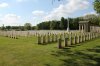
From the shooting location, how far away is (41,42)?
66.9ft

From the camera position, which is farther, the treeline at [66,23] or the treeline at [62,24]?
the treeline at [62,24]

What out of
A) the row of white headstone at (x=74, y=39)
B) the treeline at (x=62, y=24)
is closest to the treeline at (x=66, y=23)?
the treeline at (x=62, y=24)

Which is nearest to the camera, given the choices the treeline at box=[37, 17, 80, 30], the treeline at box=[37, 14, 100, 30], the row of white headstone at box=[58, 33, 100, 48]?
the row of white headstone at box=[58, 33, 100, 48]

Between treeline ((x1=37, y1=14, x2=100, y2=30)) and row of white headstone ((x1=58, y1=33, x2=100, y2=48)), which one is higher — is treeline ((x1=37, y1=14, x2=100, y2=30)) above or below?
above

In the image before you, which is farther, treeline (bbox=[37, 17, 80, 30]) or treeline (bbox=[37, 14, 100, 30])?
treeline (bbox=[37, 17, 80, 30])

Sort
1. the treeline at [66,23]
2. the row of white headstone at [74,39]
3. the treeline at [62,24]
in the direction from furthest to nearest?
the treeline at [62,24]
the treeline at [66,23]
the row of white headstone at [74,39]

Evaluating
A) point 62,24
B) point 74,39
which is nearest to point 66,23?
point 62,24

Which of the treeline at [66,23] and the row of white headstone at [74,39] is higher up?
the treeline at [66,23]

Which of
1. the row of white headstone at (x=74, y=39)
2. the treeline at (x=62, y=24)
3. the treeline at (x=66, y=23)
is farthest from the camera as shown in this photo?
the treeline at (x=62, y=24)

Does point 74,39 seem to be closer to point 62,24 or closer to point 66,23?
point 62,24

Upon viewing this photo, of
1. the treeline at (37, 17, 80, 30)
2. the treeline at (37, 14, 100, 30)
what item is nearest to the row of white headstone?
the treeline at (37, 14, 100, 30)

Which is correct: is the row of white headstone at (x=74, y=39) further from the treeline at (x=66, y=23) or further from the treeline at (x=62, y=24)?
the treeline at (x=62, y=24)

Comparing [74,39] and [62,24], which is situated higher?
[62,24]

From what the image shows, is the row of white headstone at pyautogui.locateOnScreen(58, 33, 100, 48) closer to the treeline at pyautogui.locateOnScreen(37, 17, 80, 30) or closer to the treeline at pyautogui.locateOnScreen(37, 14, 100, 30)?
the treeline at pyautogui.locateOnScreen(37, 14, 100, 30)
